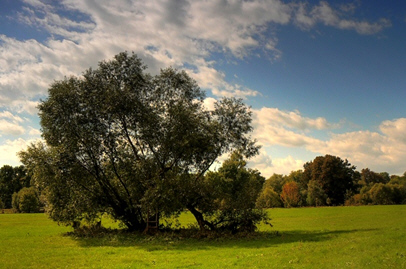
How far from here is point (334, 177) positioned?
98.7m

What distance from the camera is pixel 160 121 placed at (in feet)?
108

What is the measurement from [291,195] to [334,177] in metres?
14.8

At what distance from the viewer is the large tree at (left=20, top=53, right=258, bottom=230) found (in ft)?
104

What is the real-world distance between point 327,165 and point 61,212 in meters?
85.4

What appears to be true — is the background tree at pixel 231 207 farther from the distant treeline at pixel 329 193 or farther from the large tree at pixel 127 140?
the distant treeline at pixel 329 193

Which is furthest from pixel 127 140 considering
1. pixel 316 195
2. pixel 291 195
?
pixel 291 195

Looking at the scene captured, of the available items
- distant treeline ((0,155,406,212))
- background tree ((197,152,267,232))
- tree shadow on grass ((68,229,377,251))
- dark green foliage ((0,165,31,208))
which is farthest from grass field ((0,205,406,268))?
dark green foliage ((0,165,31,208))

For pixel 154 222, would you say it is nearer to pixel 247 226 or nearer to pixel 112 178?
pixel 112 178

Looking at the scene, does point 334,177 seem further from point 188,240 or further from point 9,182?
point 9,182

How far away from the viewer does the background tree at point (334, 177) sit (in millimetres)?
98875

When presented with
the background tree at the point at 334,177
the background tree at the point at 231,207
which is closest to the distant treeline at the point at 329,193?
the background tree at the point at 334,177

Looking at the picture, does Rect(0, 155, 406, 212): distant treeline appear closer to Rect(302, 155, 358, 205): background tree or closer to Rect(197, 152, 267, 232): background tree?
Rect(302, 155, 358, 205): background tree

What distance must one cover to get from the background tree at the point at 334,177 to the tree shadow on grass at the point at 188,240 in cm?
7342

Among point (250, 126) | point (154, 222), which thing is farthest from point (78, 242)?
point (250, 126)
